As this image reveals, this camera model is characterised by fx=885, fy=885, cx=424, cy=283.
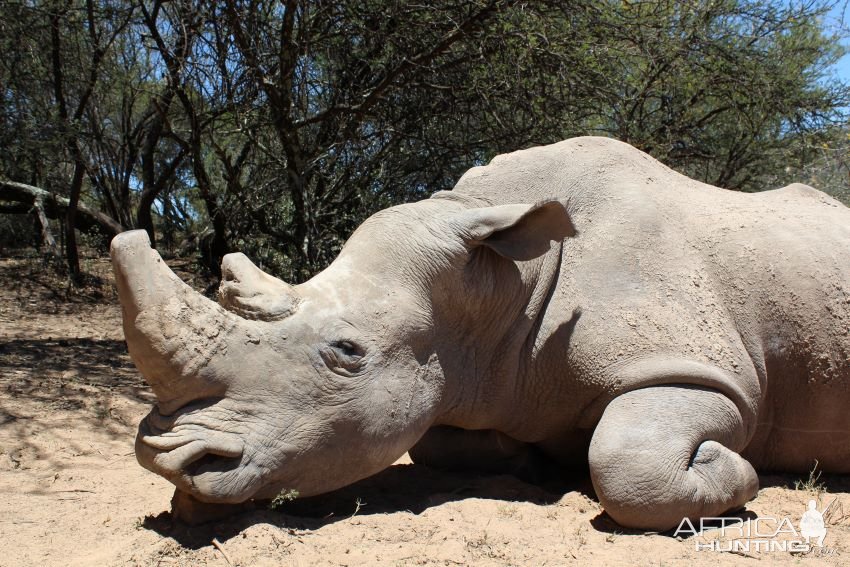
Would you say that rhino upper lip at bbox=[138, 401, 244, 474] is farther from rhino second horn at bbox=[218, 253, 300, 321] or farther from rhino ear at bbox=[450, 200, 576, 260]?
rhino ear at bbox=[450, 200, 576, 260]

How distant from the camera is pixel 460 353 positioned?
4.24m

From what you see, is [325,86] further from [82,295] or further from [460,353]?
[460,353]

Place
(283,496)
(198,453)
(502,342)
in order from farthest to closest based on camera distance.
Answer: (502,342), (283,496), (198,453)

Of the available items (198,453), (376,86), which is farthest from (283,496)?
(376,86)

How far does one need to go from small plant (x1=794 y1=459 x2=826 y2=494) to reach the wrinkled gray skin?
0.32 ft

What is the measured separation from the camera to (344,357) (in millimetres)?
3695

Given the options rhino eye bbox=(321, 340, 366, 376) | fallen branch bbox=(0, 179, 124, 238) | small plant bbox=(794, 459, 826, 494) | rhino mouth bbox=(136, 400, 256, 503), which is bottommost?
small plant bbox=(794, 459, 826, 494)

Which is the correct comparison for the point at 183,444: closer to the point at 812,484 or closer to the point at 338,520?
the point at 338,520

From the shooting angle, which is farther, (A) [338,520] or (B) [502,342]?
(B) [502,342]

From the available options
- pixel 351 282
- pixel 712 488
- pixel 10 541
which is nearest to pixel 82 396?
pixel 10 541

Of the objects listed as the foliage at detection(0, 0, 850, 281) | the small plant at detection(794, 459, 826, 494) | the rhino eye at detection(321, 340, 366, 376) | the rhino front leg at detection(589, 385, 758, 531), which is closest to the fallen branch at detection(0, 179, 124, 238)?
the foliage at detection(0, 0, 850, 281)

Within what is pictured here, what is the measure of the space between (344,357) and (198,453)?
714mm

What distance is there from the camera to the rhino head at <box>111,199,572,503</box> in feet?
11.0

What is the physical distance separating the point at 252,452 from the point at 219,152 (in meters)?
5.42
